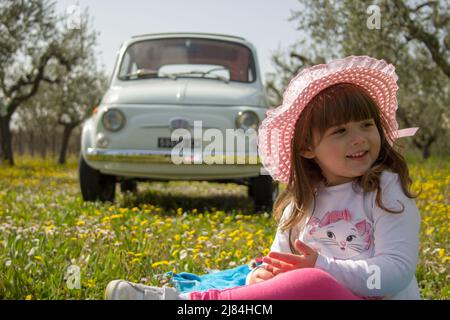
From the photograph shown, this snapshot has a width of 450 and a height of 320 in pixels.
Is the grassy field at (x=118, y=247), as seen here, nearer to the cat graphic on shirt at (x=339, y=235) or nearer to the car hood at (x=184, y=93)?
the cat graphic on shirt at (x=339, y=235)

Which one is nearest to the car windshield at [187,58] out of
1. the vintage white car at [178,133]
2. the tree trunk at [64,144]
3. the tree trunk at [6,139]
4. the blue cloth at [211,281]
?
the vintage white car at [178,133]

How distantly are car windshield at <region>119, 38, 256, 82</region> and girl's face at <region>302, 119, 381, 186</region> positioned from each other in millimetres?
4251

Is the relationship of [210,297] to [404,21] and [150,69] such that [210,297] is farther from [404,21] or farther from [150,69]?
[404,21]

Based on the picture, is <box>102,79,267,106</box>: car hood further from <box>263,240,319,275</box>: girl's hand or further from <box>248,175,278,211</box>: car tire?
<box>263,240,319,275</box>: girl's hand

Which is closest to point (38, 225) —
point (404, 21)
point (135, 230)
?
point (135, 230)

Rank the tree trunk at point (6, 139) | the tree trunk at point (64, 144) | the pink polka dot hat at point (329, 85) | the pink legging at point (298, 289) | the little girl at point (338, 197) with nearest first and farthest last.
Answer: the pink legging at point (298, 289) < the little girl at point (338, 197) < the pink polka dot hat at point (329, 85) < the tree trunk at point (6, 139) < the tree trunk at point (64, 144)

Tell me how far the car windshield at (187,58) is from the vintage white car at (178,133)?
0.02m

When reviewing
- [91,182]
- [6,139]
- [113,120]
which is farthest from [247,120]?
[6,139]

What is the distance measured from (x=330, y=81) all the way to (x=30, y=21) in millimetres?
14625

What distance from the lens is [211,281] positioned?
2.50 meters

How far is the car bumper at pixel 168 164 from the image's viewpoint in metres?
5.13

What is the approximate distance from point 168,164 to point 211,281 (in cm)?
277

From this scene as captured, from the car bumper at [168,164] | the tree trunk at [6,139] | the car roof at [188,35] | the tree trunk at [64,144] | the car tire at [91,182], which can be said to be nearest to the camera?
the car bumper at [168,164]

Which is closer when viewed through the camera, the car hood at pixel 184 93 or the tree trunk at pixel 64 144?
the car hood at pixel 184 93
